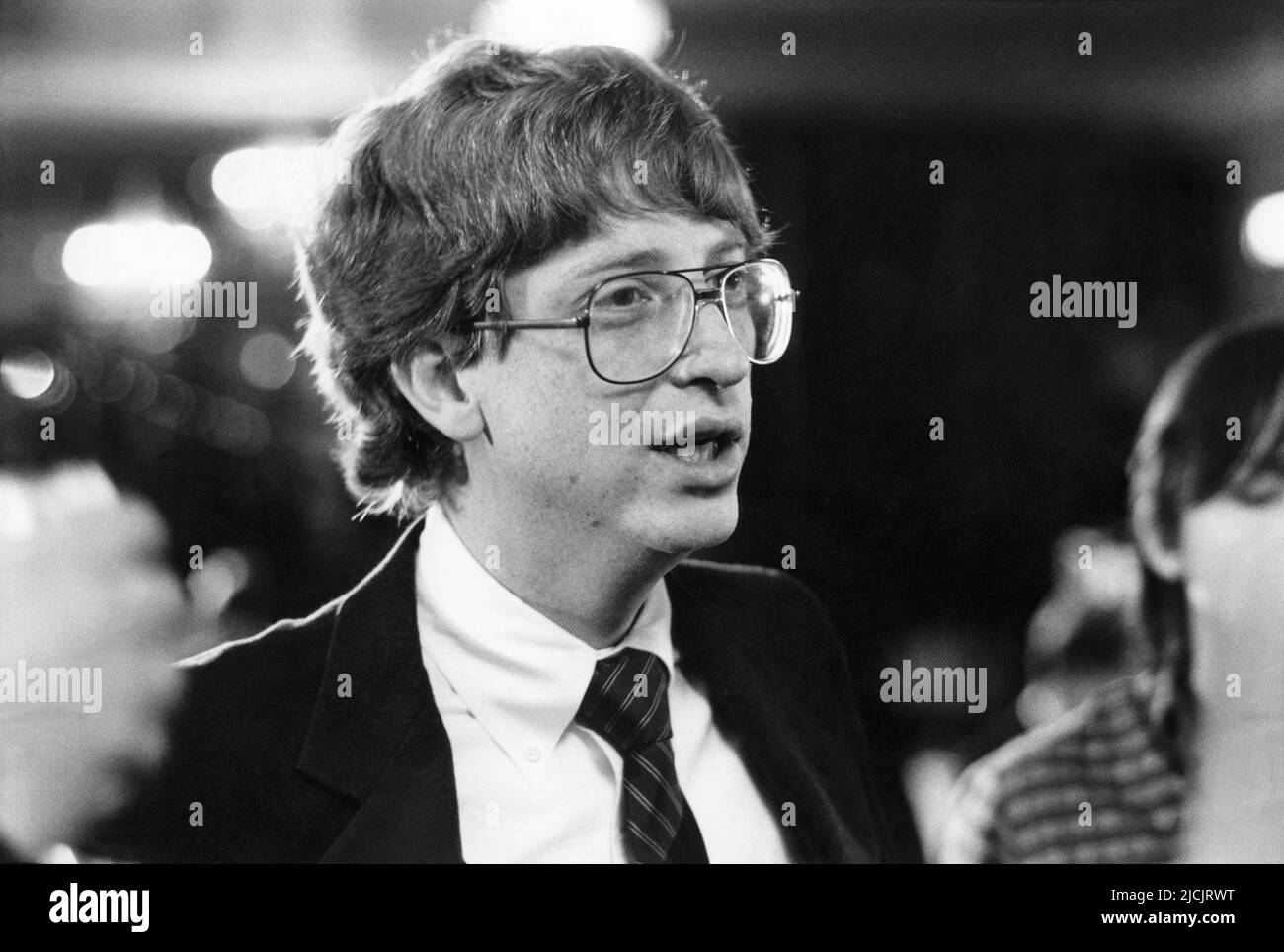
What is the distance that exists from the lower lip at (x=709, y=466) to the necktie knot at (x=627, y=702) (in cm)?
35

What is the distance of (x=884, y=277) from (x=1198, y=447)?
71cm

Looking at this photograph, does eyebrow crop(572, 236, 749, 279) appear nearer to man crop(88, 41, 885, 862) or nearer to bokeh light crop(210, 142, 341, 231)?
man crop(88, 41, 885, 862)

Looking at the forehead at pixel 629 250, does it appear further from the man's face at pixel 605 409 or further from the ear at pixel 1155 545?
the ear at pixel 1155 545

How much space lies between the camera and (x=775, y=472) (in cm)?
238

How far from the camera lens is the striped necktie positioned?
228cm

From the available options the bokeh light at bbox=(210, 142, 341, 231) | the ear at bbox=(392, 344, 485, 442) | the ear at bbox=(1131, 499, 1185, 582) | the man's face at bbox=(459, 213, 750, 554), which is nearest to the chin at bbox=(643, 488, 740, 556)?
the man's face at bbox=(459, 213, 750, 554)

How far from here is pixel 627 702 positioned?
2.29 meters

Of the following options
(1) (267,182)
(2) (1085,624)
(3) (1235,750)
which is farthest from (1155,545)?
(1) (267,182)

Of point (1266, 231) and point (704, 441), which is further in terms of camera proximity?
point (1266, 231)

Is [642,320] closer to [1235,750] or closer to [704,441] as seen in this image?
[704,441]

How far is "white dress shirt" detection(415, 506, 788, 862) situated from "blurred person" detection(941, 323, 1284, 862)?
71 cm
